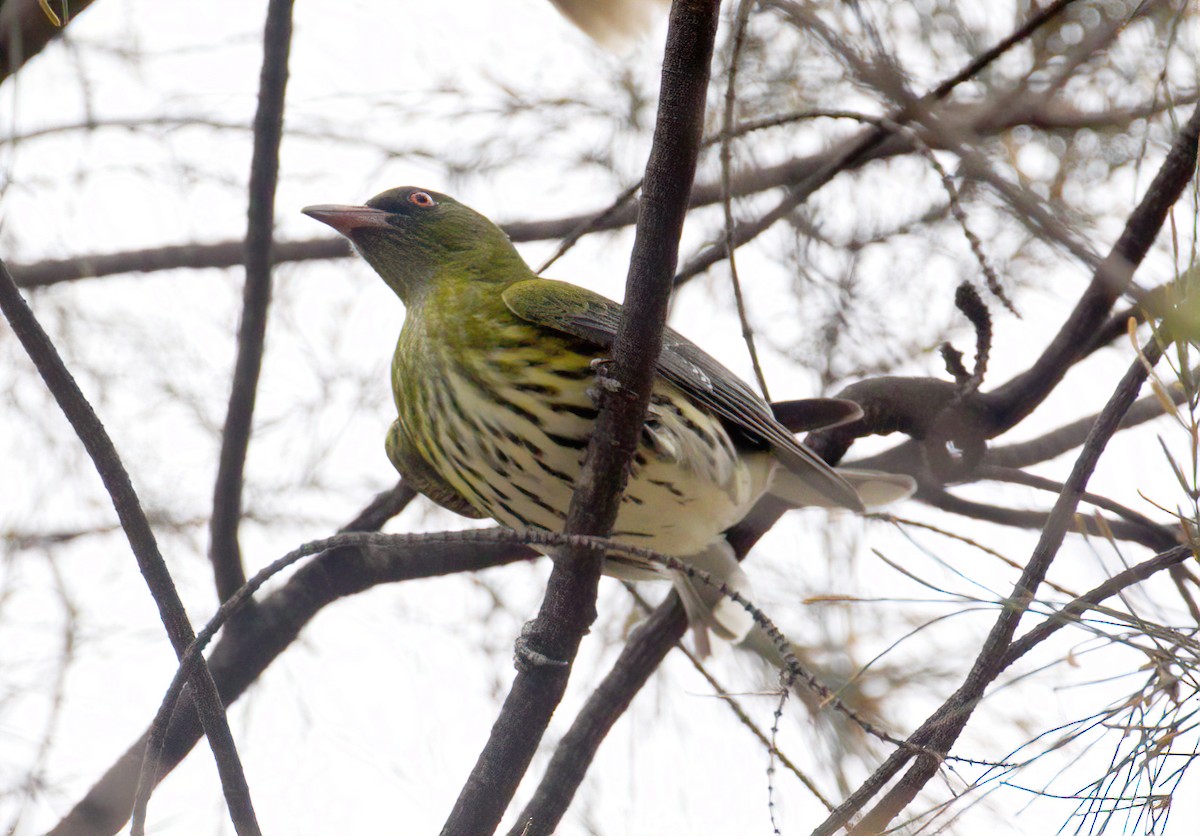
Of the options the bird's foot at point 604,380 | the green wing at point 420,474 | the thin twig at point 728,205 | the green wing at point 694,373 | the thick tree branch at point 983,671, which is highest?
the thin twig at point 728,205

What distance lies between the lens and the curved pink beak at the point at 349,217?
3.74m

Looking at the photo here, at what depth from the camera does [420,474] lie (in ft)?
11.5

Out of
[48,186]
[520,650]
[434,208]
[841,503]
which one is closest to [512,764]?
[520,650]

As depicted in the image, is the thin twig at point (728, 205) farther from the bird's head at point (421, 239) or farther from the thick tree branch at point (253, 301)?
the thick tree branch at point (253, 301)

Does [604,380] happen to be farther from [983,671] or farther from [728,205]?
[728,205]

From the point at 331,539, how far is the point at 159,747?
0.50 meters

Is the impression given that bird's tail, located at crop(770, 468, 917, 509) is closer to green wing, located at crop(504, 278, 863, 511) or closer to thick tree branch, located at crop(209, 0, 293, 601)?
green wing, located at crop(504, 278, 863, 511)

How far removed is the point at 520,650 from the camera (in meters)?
2.61

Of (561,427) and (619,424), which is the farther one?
(561,427)

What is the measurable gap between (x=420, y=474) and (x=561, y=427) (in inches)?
27.5

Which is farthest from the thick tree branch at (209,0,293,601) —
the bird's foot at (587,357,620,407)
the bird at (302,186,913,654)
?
the bird's foot at (587,357,620,407)

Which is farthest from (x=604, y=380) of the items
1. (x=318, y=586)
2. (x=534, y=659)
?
(x=318, y=586)

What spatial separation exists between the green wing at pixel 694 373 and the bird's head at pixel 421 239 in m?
0.41

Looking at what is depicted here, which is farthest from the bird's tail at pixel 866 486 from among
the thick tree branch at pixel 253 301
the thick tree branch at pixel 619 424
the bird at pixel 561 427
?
the thick tree branch at pixel 253 301
